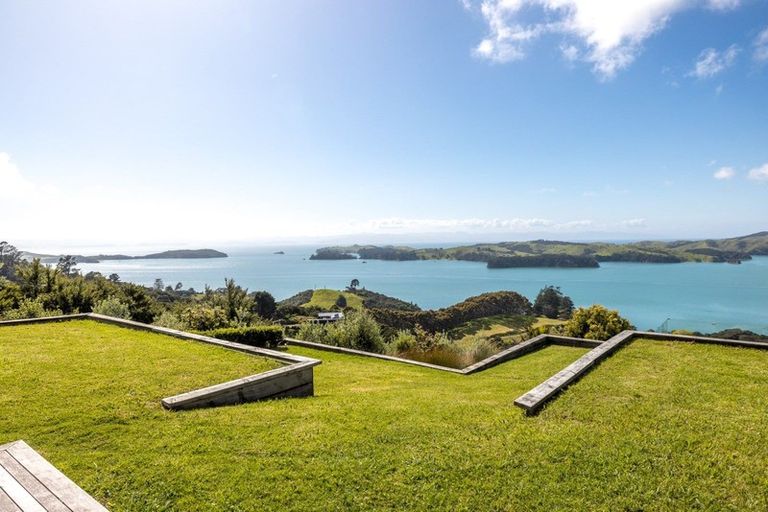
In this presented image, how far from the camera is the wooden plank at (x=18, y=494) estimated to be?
9.32 feet

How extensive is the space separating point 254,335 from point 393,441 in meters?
8.28

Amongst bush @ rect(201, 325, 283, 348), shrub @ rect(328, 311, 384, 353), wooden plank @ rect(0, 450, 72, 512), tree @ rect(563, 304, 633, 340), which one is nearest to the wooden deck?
wooden plank @ rect(0, 450, 72, 512)

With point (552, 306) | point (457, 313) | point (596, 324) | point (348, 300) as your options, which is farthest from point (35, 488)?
point (552, 306)

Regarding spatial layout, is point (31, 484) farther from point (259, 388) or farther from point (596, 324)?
point (596, 324)

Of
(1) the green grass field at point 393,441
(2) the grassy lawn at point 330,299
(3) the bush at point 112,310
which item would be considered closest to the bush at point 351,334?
(3) the bush at point 112,310

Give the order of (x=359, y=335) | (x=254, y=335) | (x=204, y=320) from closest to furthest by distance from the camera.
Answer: (x=254, y=335) < (x=359, y=335) < (x=204, y=320)

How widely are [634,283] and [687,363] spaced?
472ft

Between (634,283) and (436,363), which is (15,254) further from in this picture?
(634,283)

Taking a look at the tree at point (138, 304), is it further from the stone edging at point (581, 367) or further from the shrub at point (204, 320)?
the stone edging at point (581, 367)

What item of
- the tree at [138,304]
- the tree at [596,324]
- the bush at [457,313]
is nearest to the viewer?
the tree at [138,304]

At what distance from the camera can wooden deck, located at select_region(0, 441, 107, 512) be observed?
286cm

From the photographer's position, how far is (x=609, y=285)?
417ft

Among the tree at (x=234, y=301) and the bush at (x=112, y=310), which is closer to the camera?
the bush at (x=112, y=310)

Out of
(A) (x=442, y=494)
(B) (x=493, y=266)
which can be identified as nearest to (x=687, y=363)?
(A) (x=442, y=494)
